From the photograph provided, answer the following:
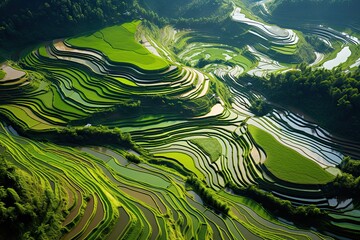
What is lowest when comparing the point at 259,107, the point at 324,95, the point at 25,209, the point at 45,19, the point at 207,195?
the point at 25,209

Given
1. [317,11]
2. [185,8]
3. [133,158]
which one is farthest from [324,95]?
[185,8]

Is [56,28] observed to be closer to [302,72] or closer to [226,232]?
[302,72]

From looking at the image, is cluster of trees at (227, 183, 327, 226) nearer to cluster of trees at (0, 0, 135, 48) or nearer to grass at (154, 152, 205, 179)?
grass at (154, 152, 205, 179)

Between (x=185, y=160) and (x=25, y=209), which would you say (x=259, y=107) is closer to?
(x=185, y=160)

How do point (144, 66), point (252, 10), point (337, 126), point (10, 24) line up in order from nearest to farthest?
point (337, 126) < point (144, 66) < point (10, 24) < point (252, 10)

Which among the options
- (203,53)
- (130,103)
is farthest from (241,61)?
(130,103)
